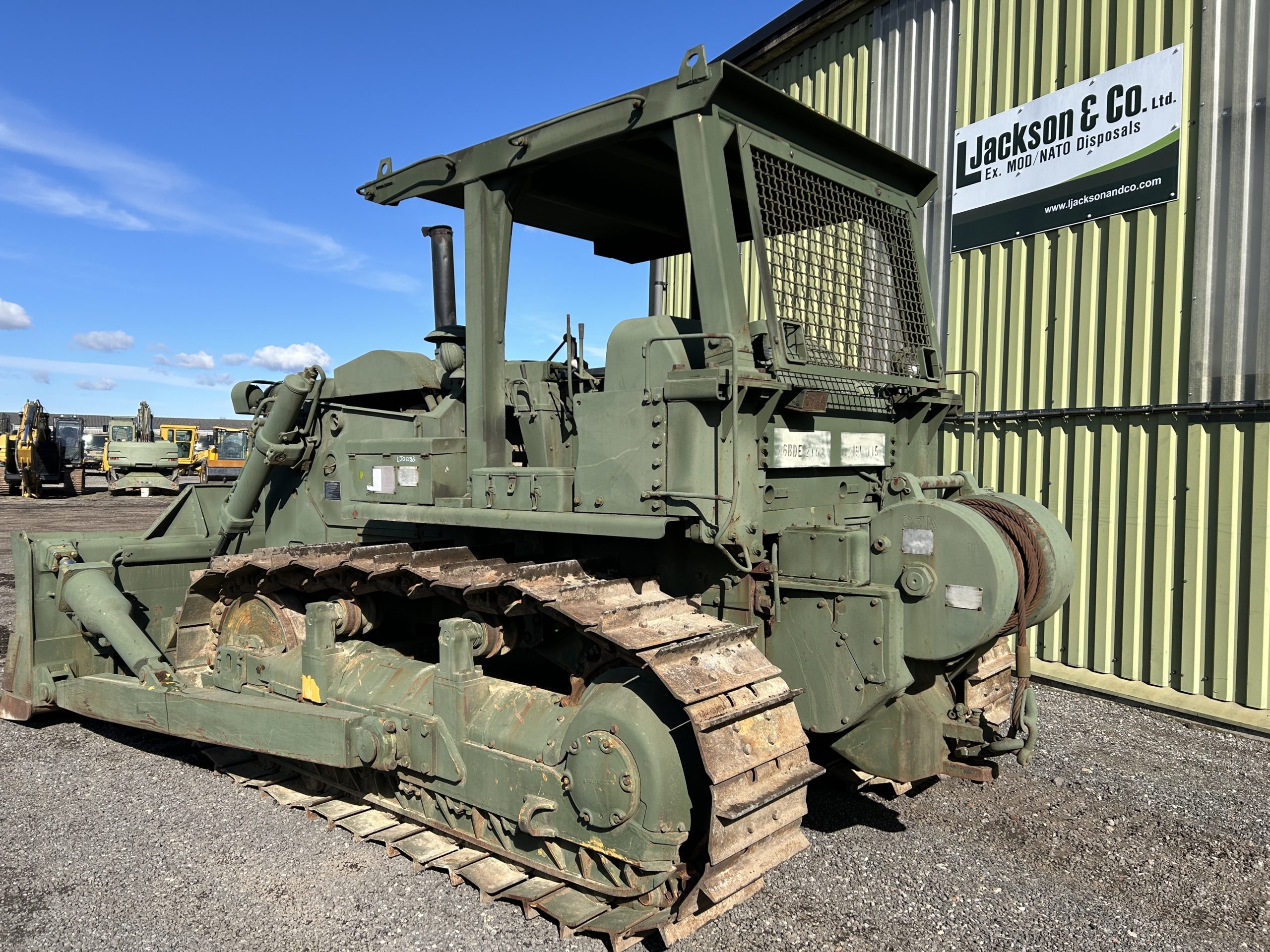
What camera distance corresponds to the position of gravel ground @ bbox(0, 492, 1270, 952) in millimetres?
3764

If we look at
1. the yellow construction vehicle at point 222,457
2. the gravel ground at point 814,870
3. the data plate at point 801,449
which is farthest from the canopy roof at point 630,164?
the yellow construction vehicle at point 222,457

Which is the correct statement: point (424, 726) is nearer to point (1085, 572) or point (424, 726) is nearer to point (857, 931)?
point (857, 931)

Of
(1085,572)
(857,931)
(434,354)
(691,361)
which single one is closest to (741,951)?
(857,931)

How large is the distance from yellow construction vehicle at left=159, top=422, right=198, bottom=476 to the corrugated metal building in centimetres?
2925

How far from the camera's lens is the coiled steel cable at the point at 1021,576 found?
3.88 m

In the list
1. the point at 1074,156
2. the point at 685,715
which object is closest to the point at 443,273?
the point at 685,715

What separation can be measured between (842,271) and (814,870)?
3.05 metres

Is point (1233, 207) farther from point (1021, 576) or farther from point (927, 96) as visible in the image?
point (1021, 576)

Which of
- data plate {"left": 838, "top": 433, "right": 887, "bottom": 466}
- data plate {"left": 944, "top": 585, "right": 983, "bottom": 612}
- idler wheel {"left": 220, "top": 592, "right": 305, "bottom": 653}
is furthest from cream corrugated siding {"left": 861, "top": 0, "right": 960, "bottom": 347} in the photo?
idler wheel {"left": 220, "top": 592, "right": 305, "bottom": 653}

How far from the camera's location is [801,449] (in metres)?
4.18

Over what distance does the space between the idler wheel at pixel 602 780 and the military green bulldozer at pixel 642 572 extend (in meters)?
0.01

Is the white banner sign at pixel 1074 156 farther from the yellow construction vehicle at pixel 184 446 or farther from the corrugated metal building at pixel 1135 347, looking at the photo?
the yellow construction vehicle at pixel 184 446

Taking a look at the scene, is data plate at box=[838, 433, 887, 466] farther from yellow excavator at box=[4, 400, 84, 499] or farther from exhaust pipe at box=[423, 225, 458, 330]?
yellow excavator at box=[4, 400, 84, 499]

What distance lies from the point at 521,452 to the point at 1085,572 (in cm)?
524
